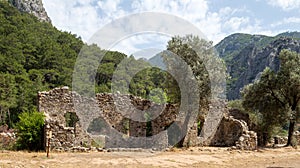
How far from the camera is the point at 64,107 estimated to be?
19.3 meters

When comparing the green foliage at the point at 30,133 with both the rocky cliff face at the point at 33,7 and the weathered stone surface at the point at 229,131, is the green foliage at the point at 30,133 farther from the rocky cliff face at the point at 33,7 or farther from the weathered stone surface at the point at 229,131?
the rocky cliff face at the point at 33,7

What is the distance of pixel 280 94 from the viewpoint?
64.8ft

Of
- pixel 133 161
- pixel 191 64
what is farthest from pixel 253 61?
pixel 133 161

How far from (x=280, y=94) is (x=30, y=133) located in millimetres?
14340

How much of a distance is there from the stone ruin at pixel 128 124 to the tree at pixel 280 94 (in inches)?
63.8

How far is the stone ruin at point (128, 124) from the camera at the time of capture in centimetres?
1847

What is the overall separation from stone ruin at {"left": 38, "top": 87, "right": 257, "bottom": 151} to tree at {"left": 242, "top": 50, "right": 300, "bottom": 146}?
1.62 metres

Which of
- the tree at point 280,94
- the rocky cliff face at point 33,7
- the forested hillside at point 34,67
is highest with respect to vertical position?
the rocky cliff face at point 33,7

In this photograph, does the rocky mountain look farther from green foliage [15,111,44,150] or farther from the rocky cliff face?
green foliage [15,111,44,150]

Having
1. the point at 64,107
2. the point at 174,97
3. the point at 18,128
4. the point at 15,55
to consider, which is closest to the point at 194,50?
the point at 174,97

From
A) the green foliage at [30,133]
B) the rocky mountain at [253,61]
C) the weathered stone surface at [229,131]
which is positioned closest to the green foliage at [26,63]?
the green foliage at [30,133]

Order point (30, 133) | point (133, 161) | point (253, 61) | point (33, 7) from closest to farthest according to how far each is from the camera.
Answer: point (133, 161)
point (30, 133)
point (33, 7)
point (253, 61)

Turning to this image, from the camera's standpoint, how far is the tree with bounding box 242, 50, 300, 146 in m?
18.9

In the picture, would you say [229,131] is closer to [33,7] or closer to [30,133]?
[30,133]
